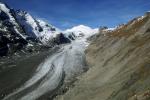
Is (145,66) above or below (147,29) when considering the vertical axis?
below

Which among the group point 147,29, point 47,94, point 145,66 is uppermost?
point 147,29

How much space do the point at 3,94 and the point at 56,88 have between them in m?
12.0

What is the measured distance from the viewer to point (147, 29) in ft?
275

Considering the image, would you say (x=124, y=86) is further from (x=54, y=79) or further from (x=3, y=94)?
(x=54, y=79)

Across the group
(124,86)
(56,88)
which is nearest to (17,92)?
(56,88)

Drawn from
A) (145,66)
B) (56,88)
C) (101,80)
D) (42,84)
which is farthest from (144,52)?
(42,84)

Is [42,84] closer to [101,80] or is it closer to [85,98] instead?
[101,80]

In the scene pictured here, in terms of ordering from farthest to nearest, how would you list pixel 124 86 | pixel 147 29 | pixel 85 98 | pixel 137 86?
pixel 147 29, pixel 85 98, pixel 124 86, pixel 137 86

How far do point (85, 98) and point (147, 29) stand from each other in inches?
1424

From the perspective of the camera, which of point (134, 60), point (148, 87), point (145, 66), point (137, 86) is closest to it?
point (148, 87)

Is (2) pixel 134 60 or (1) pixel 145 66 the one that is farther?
(2) pixel 134 60

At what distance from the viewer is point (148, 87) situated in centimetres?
3744

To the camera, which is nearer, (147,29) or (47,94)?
(47,94)

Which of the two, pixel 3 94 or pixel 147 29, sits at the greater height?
pixel 147 29
